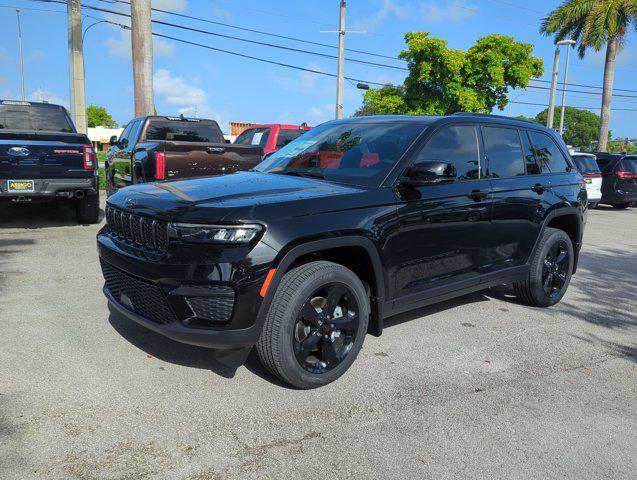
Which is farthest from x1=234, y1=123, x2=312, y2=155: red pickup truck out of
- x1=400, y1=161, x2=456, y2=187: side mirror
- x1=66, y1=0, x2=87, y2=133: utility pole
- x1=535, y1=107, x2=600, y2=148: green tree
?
x1=535, y1=107, x2=600, y2=148: green tree

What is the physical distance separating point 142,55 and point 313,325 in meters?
12.6

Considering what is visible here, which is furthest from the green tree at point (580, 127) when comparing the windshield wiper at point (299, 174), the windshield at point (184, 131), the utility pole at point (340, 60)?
the windshield wiper at point (299, 174)

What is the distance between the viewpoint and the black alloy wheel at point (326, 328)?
129 inches

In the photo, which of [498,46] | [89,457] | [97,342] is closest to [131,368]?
[97,342]

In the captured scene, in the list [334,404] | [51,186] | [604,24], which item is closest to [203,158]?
[51,186]

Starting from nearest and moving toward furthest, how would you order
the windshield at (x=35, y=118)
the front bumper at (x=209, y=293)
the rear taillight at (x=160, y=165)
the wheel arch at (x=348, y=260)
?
the front bumper at (x=209, y=293)
the wheel arch at (x=348, y=260)
the rear taillight at (x=160, y=165)
the windshield at (x=35, y=118)

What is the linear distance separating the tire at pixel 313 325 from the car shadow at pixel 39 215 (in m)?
7.32

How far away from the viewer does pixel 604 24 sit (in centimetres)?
2731

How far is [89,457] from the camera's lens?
258cm

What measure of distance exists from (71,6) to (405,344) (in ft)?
51.2

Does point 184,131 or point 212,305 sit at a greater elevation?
point 184,131

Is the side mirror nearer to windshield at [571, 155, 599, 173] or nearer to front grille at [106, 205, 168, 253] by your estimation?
front grille at [106, 205, 168, 253]

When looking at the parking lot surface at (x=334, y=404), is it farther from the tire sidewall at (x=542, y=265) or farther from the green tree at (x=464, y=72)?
the green tree at (x=464, y=72)

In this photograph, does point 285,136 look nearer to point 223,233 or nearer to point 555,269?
point 555,269
